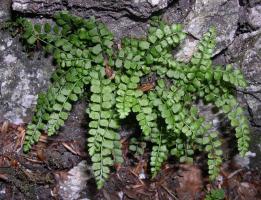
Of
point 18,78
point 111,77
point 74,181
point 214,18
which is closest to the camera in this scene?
point 111,77

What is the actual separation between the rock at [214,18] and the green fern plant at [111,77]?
18 centimetres

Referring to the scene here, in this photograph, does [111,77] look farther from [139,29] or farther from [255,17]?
[255,17]

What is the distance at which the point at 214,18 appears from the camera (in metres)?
3.84

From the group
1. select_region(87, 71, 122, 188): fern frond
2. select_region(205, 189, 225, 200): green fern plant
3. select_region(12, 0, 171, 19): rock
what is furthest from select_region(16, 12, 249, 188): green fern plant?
select_region(205, 189, 225, 200): green fern plant

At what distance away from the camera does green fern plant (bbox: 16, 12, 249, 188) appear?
140 inches

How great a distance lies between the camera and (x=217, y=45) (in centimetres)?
396

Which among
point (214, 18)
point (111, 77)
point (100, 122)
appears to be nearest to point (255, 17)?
point (214, 18)

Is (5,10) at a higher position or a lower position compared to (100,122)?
higher

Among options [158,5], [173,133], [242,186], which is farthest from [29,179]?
[242,186]

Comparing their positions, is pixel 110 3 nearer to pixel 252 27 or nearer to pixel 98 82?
pixel 98 82

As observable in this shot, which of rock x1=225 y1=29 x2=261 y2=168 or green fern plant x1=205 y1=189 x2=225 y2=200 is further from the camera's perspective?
green fern plant x1=205 y1=189 x2=225 y2=200

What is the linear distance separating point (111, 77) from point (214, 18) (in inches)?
46.7

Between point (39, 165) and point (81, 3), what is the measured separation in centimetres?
181

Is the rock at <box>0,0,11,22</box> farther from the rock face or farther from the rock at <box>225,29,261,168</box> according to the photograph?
the rock at <box>225,29,261,168</box>
